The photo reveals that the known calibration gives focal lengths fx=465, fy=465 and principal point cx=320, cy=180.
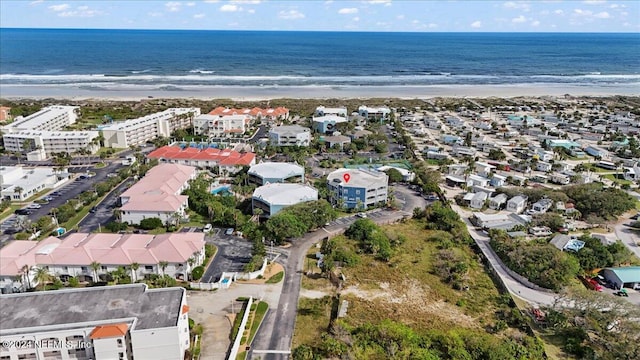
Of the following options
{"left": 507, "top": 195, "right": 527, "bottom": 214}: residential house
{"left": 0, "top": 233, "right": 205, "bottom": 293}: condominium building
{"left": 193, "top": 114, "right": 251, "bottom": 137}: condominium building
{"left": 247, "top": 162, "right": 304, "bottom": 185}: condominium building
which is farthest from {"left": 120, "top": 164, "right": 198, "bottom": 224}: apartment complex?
{"left": 507, "top": 195, "right": 527, "bottom": 214}: residential house

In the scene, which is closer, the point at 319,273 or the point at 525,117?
the point at 319,273

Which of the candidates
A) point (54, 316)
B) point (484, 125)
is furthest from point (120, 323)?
point (484, 125)

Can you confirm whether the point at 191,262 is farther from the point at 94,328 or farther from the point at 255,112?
the point at 255,112

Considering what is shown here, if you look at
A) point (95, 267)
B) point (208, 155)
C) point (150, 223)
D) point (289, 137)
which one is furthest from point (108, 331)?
point (289, 137)

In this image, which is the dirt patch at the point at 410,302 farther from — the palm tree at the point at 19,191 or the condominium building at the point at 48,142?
the condominium building at the point at 48,142

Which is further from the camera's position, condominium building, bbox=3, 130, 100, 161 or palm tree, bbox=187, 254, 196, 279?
condominium building, bbox=3, 130, 100, 161

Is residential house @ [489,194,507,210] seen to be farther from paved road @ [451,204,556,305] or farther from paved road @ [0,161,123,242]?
paved road @ [0,161,123,242]

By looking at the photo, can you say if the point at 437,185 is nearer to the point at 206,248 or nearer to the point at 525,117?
the point at 206,248
